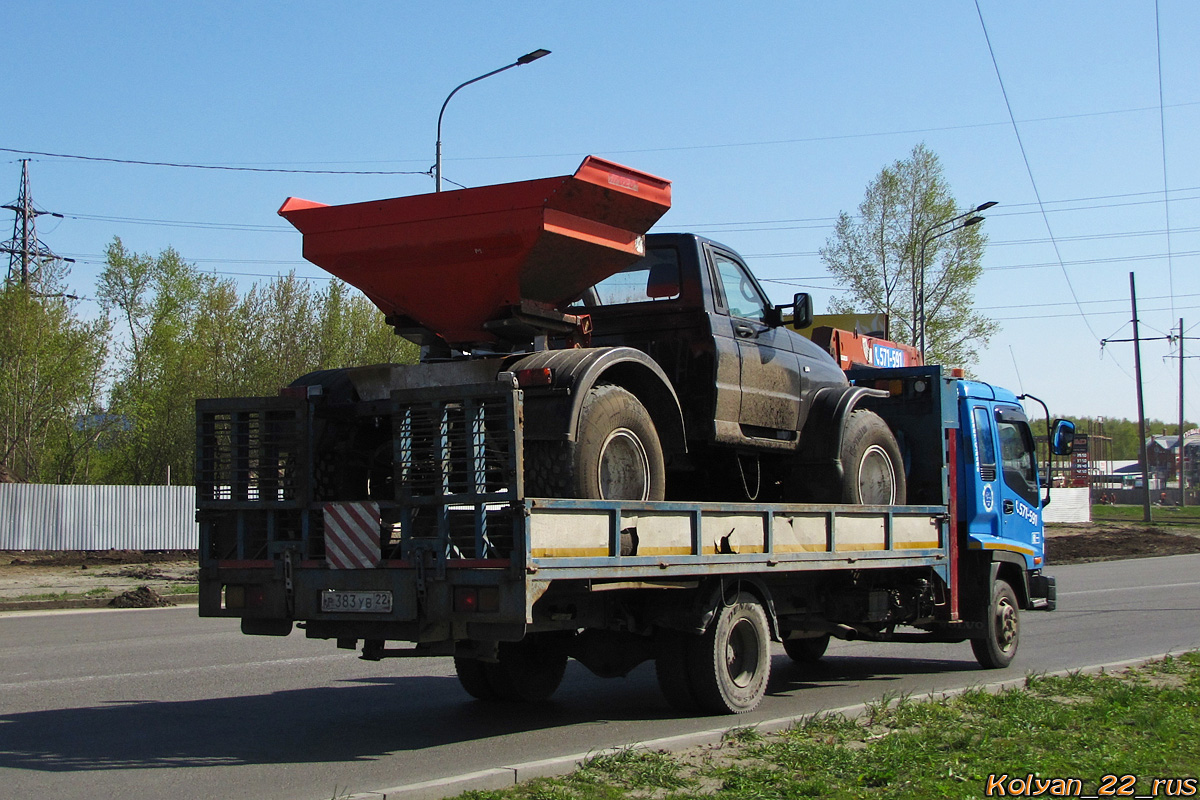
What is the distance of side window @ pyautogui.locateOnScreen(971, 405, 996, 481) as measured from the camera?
1085cm

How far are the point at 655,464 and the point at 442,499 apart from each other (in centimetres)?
173

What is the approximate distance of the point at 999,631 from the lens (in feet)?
34.8

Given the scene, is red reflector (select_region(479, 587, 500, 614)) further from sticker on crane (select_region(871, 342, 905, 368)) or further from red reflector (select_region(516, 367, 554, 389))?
sticker on crane (select_region(871, 342, 905, 368))

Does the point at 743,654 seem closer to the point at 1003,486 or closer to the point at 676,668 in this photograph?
the point at 676,668

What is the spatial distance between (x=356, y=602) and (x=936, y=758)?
318cm

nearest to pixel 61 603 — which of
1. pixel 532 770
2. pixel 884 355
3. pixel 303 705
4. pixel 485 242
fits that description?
pixel 303 705

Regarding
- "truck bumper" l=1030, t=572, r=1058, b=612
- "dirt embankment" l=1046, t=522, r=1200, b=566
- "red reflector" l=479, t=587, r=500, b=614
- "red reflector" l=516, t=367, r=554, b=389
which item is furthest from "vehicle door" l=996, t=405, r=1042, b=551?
"dirt embankment" l=1046, t=522, r=1200, b=566

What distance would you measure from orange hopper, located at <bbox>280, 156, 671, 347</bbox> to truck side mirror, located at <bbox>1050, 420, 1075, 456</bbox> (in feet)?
19.7

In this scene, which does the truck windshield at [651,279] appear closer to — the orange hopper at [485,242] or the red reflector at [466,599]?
the orange hopper at [485,242]

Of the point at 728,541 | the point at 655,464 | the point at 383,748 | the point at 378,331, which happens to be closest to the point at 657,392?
the point at 655,464

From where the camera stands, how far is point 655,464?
293 inches

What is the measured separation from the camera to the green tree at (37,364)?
113 feet

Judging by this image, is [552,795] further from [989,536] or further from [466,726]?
[989,536]

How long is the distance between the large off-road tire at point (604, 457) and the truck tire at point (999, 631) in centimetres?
454
